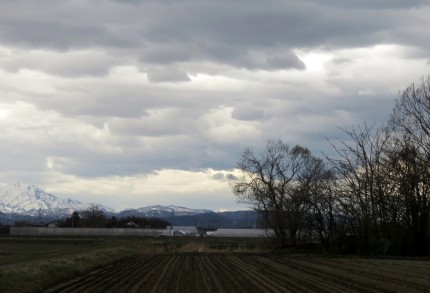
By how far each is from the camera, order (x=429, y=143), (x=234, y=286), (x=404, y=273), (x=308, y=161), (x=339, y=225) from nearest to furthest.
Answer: (x=234, y=286)
(x=404, y=273)
(x=429, y=143)
(x=339, y=225)
(x=308, y=161)

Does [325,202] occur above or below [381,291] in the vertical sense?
above

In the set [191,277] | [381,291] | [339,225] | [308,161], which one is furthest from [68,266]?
[308,161]

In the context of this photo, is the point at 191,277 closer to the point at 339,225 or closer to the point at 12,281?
the point at 12,281

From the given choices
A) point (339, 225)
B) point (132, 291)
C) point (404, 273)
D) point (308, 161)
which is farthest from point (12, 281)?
point (308, 161)

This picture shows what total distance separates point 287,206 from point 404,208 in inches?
841

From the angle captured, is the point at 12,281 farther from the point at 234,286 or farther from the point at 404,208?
the point at 404,208

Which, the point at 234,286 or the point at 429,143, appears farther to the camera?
the point at 429,143

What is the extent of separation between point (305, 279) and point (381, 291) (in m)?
7.37

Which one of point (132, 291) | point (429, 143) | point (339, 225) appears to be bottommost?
point (132, 291)

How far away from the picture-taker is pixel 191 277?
35.3 metres

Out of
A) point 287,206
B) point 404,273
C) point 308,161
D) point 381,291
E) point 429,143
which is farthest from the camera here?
point 308,161

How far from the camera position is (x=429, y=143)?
6462 cm

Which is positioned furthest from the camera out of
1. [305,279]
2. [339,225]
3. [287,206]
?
[287,206]

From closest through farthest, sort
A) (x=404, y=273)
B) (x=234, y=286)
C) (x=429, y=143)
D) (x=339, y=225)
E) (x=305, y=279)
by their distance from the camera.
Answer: (x=234, y=286)
(x=305, y=279)
(x=404, y=273)
(x=429, y=143)
(x=339, y=225)
